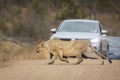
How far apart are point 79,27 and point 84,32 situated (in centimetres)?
73

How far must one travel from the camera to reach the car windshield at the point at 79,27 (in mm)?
21406

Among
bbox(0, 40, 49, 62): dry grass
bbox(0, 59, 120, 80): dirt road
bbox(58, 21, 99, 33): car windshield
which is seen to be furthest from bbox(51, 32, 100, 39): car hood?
bbox(0, 59, 120, 80): dirt road

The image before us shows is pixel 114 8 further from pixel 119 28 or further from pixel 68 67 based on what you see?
pixel 68 67

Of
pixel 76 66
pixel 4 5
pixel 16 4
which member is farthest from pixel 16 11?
pixel 76 66

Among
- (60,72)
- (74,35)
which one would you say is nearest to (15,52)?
(74,35)

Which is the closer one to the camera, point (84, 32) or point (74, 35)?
point (74, 35)

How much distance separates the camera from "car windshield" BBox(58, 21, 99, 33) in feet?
70.2

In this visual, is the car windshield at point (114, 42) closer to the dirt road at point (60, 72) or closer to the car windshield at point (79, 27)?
the car windshield at point (79, 27)

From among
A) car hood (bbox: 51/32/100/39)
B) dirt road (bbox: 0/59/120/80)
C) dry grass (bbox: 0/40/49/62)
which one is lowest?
dirt road (bbox: 0/59/120/80)

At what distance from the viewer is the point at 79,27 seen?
21.7 m

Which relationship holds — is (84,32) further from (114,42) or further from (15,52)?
(15,52)

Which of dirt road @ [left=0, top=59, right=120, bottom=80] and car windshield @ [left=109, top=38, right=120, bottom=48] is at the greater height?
car windshield @ [left=109, top=38, right=120, bottom=48]

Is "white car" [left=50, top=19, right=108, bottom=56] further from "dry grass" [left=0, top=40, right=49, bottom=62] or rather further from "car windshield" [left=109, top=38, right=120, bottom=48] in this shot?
"dry grass" [left=0, top=40, right=49, bottom=62]

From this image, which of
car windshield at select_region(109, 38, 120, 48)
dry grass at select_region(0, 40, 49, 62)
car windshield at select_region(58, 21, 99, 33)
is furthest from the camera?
car windshield at select_region(109, 38, 120, 48)
